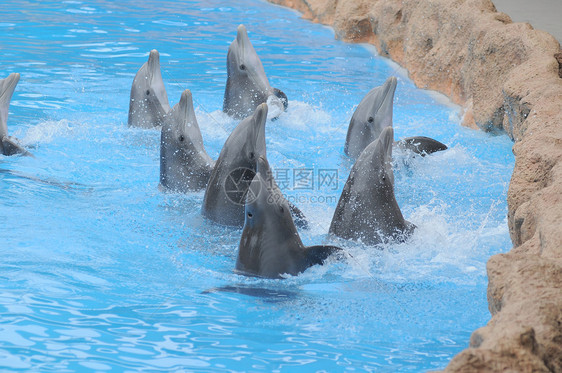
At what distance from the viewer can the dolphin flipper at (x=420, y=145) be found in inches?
274

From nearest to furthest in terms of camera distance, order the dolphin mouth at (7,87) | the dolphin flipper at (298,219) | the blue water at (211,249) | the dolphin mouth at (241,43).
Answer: the blue water at (211,249) < the dolphin flipper at (298,219) < the dolphin mouth at (7,87) < the dolphin mouth at (241,43)

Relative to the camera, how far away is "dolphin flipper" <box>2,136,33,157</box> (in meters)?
7.46

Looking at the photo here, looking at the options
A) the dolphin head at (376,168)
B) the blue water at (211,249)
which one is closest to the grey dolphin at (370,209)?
the dolphin head at (376,168)

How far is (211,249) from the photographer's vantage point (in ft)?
17.1

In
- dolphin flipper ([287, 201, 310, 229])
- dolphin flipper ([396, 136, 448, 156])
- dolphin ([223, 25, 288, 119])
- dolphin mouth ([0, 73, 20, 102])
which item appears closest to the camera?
dolphin flipper ([287, 201, 310, 229])

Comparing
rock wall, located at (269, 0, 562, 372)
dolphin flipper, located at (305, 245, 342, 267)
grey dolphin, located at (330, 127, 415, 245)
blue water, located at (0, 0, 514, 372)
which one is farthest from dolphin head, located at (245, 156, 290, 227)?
rock wall, located at (269, 0, 562, 372)

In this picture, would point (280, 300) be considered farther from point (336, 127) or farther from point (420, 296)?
point (336, 127)

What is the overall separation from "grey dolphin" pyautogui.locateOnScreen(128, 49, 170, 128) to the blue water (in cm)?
19

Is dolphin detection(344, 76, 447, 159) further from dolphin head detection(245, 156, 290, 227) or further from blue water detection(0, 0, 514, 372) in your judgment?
dolphin head detection(245, 156, 290, 227)

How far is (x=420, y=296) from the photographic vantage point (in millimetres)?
4461

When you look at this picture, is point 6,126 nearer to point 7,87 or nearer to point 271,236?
point 7,87

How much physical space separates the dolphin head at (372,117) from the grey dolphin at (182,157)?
67.9 inches

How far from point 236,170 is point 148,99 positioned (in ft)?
10.6
